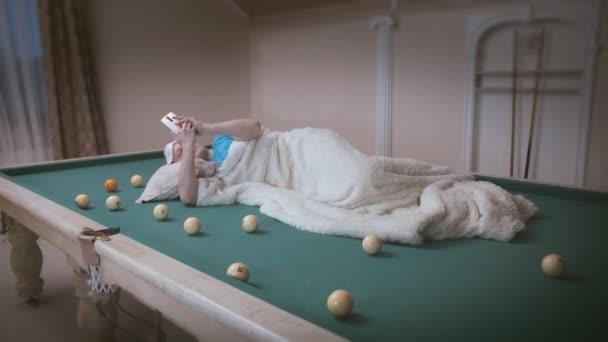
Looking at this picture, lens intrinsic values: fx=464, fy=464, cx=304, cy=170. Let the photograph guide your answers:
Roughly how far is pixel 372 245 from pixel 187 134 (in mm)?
1095

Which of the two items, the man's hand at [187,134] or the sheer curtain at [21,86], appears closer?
the man's hand at [187,134]

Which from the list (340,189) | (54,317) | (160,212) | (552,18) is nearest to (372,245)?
(340,189)

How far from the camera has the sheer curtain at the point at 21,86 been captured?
3.58m

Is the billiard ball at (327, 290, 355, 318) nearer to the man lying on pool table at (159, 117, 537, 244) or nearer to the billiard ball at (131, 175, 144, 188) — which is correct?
the man lying on pool table at (159, 117, 537, 244)

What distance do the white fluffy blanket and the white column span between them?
2.21m

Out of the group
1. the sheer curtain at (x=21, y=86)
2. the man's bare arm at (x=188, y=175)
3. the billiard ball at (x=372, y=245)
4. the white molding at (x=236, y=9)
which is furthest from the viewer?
the white molding at (x=236, y=9)

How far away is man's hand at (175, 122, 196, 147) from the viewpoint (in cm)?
199

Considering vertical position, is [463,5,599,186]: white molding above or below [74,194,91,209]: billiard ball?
above

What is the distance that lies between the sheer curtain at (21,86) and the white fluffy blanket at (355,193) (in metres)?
2.47

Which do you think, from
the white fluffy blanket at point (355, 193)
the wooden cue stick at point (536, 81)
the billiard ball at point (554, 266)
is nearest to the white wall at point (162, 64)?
the white fluffy blanket at point (355, 193)

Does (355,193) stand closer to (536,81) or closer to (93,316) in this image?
(93,316)

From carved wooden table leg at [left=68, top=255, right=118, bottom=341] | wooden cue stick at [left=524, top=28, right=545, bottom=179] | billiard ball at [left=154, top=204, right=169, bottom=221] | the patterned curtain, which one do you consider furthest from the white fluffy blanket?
the patterned curtain

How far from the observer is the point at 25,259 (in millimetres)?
2260

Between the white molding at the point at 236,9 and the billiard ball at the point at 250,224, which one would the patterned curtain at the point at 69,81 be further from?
the billiard ball at the point at 250,224
